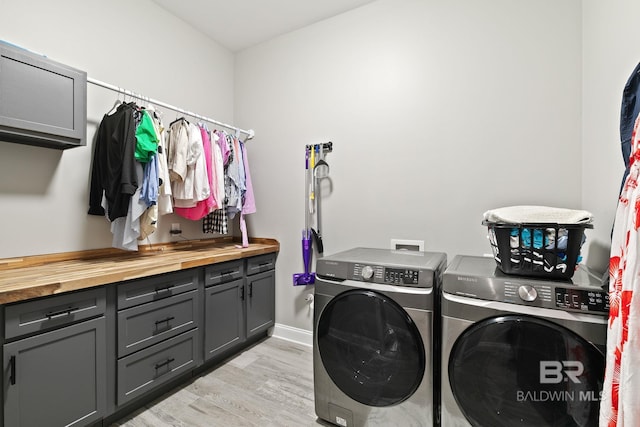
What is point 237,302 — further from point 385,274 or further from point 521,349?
point 521,349

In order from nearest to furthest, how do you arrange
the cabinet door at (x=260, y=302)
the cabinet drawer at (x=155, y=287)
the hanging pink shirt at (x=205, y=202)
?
the cabinet drawer at (x=155, y=287), the hanging pink shirt at (x=205, y=202), the cabinet door at (x=260, y=302)

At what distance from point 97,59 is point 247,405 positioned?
100.0 inches

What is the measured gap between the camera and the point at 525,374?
3.70 ft

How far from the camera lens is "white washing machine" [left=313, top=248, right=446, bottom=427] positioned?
136 cm

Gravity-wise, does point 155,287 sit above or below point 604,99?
below

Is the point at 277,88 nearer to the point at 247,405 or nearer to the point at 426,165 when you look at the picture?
the point at 426,165

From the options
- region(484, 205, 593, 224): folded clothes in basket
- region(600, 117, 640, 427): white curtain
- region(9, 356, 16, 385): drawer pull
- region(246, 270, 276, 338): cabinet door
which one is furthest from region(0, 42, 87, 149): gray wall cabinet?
region(600, 117, 640, 427): white curtain

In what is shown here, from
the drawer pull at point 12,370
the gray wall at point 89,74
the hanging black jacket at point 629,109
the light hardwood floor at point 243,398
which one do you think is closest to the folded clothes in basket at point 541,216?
the hanging black jacket at point 629,109

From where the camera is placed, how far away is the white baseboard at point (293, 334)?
2603mm

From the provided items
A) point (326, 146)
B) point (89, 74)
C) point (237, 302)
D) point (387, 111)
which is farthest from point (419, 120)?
point (89, 74)

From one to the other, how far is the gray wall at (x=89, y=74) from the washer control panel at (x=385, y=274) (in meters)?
1.80

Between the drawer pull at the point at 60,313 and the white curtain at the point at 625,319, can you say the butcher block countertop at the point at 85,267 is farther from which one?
the white curtain at the point at 625,319

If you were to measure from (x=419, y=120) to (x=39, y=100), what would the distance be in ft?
7.49

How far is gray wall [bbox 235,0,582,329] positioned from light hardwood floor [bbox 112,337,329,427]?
0.53 metres
